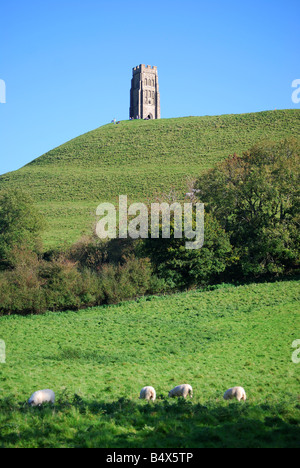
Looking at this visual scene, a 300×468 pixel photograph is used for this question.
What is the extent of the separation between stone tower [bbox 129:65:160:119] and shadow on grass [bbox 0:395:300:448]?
157 metres

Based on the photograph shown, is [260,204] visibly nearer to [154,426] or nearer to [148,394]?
[148,394]

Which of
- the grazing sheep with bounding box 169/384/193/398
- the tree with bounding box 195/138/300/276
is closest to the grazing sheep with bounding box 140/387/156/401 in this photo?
the grazing sheep with bounding box 169/384/193/398

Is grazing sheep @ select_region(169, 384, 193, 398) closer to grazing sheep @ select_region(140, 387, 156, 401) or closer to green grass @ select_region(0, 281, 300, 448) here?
green grass @ select_region(0, 281, 300, 448)

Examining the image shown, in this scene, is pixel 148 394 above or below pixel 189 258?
below

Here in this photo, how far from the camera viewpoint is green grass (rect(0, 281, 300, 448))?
31.8ft

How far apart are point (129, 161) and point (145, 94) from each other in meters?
74.3

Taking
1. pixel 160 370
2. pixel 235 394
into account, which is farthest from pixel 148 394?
pixel 160 370

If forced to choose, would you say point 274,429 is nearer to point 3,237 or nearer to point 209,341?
point 209,341

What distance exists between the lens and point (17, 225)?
50562 millimetres

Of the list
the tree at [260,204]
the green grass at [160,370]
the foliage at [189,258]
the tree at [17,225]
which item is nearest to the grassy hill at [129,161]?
the tree at [17,225]

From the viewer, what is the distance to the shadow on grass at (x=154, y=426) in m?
Result: 9.14

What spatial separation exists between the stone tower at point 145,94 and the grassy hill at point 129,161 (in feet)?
Answer: 98.7

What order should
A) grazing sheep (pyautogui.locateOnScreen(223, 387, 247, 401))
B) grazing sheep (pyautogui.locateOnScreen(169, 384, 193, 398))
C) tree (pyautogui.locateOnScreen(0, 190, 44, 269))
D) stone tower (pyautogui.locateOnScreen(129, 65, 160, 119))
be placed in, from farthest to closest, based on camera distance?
stone tower (pyautogui.locateOnScreen(129, 65, 160, 119)), tree (pyautogui.locateOnScreen(0, 190, 44, 269)), grazing sheep (pyautogui.locateOnScreen(169, 384, 193, 398)), grazing sheep (pyautogui.locateOnScreen(223, 387, 247, 401))
